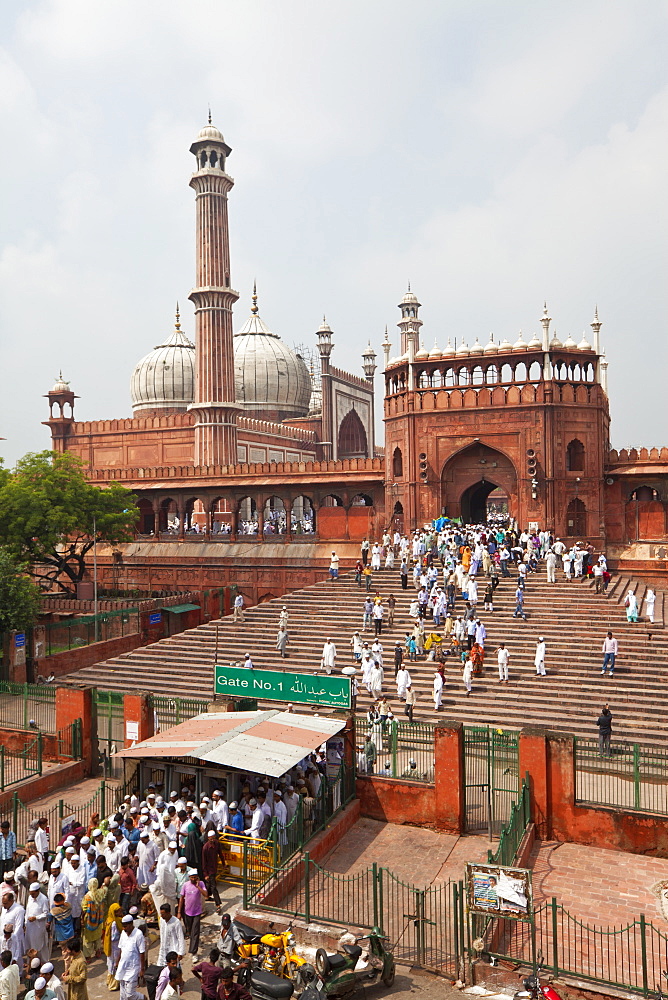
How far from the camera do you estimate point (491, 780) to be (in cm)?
1157

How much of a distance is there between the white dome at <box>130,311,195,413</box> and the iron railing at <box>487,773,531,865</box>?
1503 inches

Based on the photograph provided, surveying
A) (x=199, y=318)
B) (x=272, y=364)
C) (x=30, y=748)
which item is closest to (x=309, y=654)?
(x=30, y=748)

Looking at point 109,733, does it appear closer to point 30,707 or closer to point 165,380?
point 30,707

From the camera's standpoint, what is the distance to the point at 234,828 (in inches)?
381

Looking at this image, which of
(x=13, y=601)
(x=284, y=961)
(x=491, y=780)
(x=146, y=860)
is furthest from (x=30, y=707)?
(x=284, y=961)

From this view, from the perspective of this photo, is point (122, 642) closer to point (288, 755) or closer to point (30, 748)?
point (30, 748)

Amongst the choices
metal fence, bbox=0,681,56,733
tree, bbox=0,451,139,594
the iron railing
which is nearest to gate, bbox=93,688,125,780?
metal fence, bbox=0,681,56,733

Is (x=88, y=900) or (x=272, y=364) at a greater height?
(x=272, y=364)

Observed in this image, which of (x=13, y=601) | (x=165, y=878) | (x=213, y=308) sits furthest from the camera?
(x=213, y=308)

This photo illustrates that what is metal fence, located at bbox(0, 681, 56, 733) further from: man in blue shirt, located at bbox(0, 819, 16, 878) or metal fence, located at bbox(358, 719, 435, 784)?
metal fence, located at bbox(358, 719, 435, 784)

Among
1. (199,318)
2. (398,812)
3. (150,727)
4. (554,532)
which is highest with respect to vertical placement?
(199,318)

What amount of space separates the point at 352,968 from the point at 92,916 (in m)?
2.91

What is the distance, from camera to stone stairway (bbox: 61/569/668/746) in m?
15.5

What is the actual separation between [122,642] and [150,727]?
9491 mm
